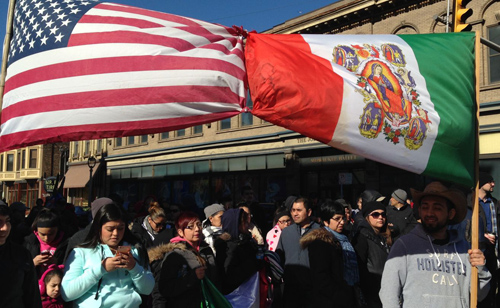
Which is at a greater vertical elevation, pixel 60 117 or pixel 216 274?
pixel 60 117

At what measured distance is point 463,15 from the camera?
4.37m

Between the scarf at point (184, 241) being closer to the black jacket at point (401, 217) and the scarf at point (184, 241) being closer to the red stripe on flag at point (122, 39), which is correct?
the red stripe on flag at point (122, 39)

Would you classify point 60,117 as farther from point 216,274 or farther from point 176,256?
point 216,274

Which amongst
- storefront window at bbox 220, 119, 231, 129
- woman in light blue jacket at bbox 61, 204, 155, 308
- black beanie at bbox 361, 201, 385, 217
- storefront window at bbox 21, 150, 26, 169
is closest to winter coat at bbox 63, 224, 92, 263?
woman in light blue jacket at bbox 61, 204, 155, 308

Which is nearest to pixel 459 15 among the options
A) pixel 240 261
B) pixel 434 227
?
pixel 434 227

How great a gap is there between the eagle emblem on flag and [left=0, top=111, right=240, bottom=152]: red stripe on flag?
51.2 inches

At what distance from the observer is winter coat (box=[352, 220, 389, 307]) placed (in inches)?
215

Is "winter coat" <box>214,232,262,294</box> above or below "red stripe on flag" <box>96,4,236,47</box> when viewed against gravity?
below

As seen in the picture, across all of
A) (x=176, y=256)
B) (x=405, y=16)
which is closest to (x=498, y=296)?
(x=176, y=256)

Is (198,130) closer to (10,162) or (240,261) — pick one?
(240,261)

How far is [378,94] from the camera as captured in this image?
3.89m

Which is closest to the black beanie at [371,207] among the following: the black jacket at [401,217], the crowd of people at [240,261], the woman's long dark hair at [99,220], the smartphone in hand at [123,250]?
the crowd of people at [240,261]

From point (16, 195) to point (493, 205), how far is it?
5828 cm

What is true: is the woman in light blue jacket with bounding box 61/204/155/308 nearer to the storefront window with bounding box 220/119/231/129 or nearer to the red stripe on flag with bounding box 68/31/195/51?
the red stripe on flag with bounding box 68/31/195/51
